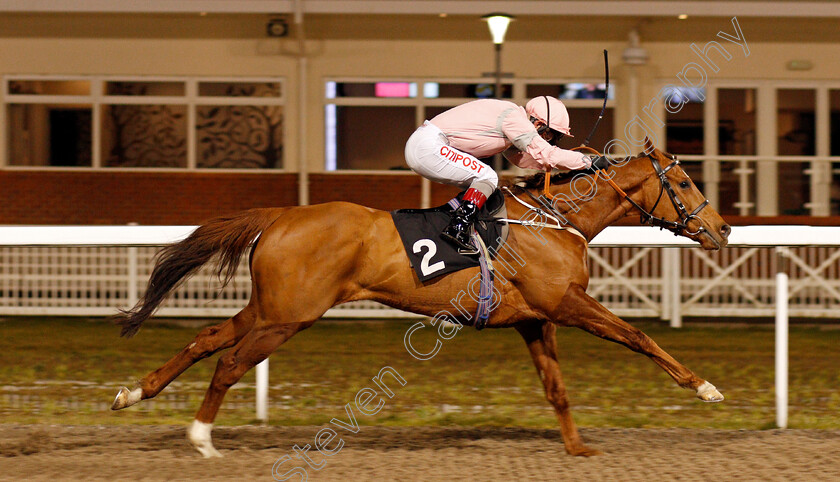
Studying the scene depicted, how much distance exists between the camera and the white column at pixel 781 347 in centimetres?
Result: 541

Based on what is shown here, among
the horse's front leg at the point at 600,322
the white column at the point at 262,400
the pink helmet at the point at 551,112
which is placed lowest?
the white column at the point at 262,400

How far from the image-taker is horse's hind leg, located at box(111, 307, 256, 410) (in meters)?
4.71

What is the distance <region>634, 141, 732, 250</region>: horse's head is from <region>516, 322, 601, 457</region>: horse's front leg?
0.80 meters

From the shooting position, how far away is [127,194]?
1254cm

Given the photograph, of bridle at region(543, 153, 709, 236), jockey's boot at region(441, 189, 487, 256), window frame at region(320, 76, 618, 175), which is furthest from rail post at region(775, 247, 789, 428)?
window frame at region(320, 76, 618, 175)

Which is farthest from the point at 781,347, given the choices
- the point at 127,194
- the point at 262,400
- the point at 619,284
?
the point at 127,194

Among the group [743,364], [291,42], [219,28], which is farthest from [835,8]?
[219,28]

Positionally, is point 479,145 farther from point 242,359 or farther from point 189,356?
point 189,356

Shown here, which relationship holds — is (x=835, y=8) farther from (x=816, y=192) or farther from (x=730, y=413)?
(x=730, y=413)

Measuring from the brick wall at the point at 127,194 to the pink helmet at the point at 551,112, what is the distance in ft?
25.8

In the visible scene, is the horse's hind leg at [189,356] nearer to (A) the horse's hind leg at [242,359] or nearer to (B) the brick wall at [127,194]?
(A) the horse's hind leg at [242,359]

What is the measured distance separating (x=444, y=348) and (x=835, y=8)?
656 centimetres

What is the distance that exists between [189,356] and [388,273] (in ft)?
3.41

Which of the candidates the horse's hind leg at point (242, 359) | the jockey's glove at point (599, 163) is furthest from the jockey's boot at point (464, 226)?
the horse's hind leg at point (242, 359)
